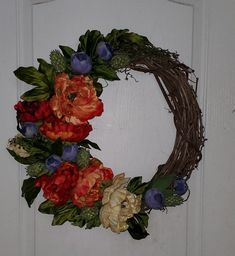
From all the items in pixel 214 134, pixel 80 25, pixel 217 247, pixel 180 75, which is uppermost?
pixel 80 25

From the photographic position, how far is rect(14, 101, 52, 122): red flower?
73 cm

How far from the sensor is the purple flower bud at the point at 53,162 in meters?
0.73

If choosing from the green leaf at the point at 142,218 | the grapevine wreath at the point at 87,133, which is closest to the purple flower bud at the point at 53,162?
the grapevine wreath at the point at 87,133

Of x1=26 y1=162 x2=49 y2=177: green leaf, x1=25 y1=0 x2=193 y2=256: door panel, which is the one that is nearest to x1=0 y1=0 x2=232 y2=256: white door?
x1=25 y1=0 x2=193 y2=256: door panel

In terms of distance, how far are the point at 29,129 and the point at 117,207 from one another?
0.26 meters

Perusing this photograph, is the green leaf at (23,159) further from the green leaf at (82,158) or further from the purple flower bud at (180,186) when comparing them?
the purple flower bud at (180,186)

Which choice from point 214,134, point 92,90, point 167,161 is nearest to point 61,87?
point 92,90

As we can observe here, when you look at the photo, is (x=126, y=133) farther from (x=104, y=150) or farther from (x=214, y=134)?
(x=214, y=134)

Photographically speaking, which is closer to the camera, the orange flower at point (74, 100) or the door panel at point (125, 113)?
the orange flower at point (74, 100)

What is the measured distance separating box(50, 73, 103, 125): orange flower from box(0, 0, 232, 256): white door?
105 millimetres

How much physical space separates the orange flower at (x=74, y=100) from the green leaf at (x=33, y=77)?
0.11 feet

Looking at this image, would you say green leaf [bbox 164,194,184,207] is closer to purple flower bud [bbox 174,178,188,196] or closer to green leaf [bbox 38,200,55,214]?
purple flower bud [bbox 174,178,188,196]

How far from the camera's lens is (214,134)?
87cm

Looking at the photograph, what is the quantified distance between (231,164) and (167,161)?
7.5 inches
